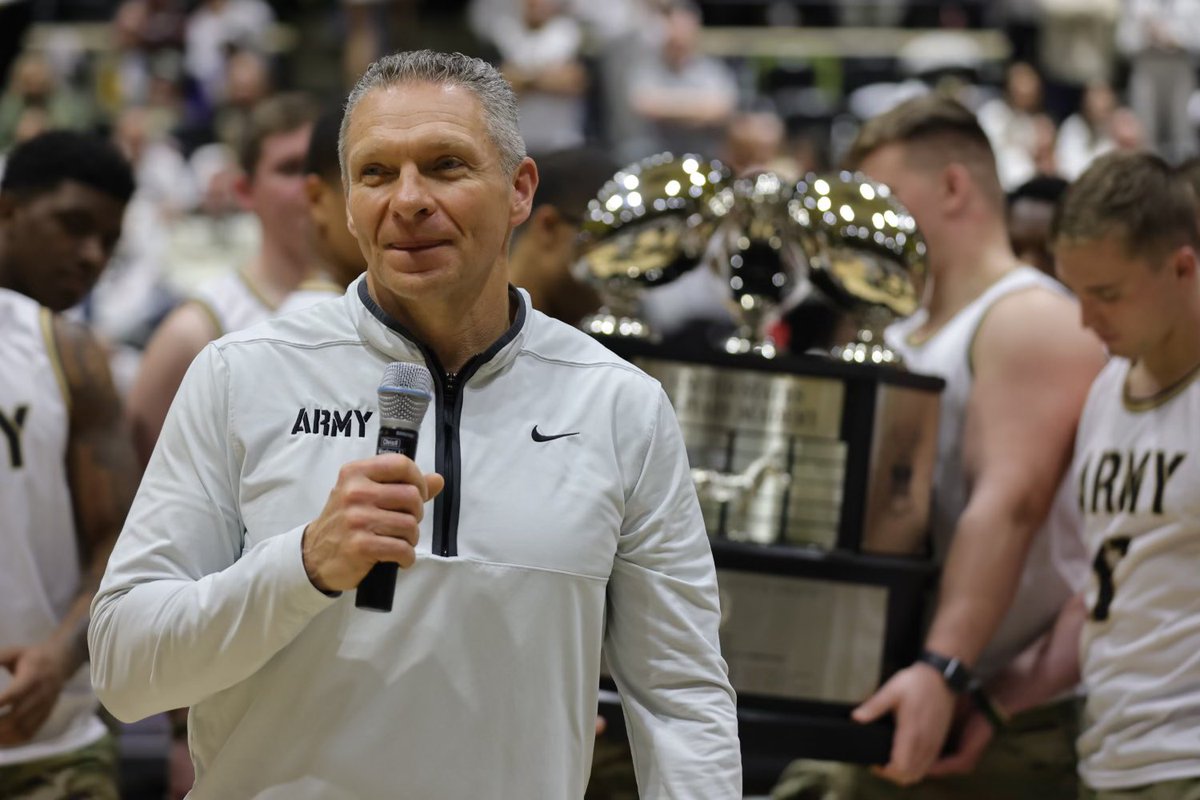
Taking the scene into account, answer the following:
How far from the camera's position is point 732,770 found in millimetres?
2191

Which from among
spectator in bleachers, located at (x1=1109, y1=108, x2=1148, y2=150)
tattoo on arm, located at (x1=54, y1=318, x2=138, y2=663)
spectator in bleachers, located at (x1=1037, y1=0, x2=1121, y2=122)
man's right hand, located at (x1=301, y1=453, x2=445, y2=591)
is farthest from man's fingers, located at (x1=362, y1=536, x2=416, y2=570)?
spectator in bleachers, located at (x1=1037, y1=0, x2=1121, y2=122)

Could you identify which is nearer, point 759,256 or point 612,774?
point 759,256

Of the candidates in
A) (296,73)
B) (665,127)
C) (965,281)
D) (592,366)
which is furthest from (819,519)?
(296,73)

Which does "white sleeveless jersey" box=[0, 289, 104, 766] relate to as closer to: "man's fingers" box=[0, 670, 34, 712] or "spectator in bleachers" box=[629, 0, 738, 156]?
"man's fingers" box=[0, 670, 34, 712]

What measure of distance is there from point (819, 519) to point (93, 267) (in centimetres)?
184

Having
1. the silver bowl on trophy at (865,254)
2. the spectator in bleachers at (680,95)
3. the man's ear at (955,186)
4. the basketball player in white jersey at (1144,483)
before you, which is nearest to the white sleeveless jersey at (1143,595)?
the basketball player in white jersey at (1144,483)

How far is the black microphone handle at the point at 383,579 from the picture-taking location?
1.82 meters

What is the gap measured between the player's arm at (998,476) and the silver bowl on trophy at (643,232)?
703mm

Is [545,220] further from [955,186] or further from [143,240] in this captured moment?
[143,240]

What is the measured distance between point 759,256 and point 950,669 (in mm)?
1007

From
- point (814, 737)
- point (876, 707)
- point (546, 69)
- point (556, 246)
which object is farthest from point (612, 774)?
point (546, 69)

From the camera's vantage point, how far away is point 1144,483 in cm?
319

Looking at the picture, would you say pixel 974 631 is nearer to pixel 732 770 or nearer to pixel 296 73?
pixel 732 770

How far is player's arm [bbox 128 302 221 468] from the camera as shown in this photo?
13.6 feet
